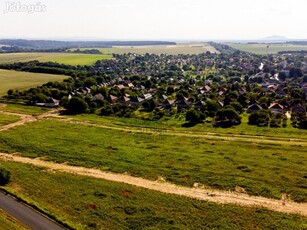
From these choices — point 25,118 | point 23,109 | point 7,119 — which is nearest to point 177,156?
point 25,118

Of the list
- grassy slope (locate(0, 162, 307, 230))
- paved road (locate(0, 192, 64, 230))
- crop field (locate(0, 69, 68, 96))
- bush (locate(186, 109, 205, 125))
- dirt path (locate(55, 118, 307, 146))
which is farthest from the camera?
crop field (locate(0, 69, 68, 96))

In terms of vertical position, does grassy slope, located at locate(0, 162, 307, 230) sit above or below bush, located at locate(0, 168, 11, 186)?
below

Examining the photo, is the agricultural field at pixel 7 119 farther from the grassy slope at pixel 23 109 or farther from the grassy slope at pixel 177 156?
the grassy slope at pixel 177 156

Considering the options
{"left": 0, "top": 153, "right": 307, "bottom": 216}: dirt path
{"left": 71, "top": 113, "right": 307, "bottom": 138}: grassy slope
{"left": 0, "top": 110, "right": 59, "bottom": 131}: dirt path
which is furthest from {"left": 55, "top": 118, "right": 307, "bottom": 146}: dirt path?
{"left": 0, "top": 153, "right": 307, "bottom": 216}: dirt path

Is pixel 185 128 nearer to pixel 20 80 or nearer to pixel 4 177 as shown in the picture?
pixel 4 177

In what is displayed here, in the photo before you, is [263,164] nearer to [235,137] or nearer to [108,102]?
[235,137]

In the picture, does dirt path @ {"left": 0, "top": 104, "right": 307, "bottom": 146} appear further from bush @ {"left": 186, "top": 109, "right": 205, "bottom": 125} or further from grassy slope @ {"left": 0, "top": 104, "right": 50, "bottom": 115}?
bush @ {"left": 186, "top": 109, "right": 205, "bottom": 125}
